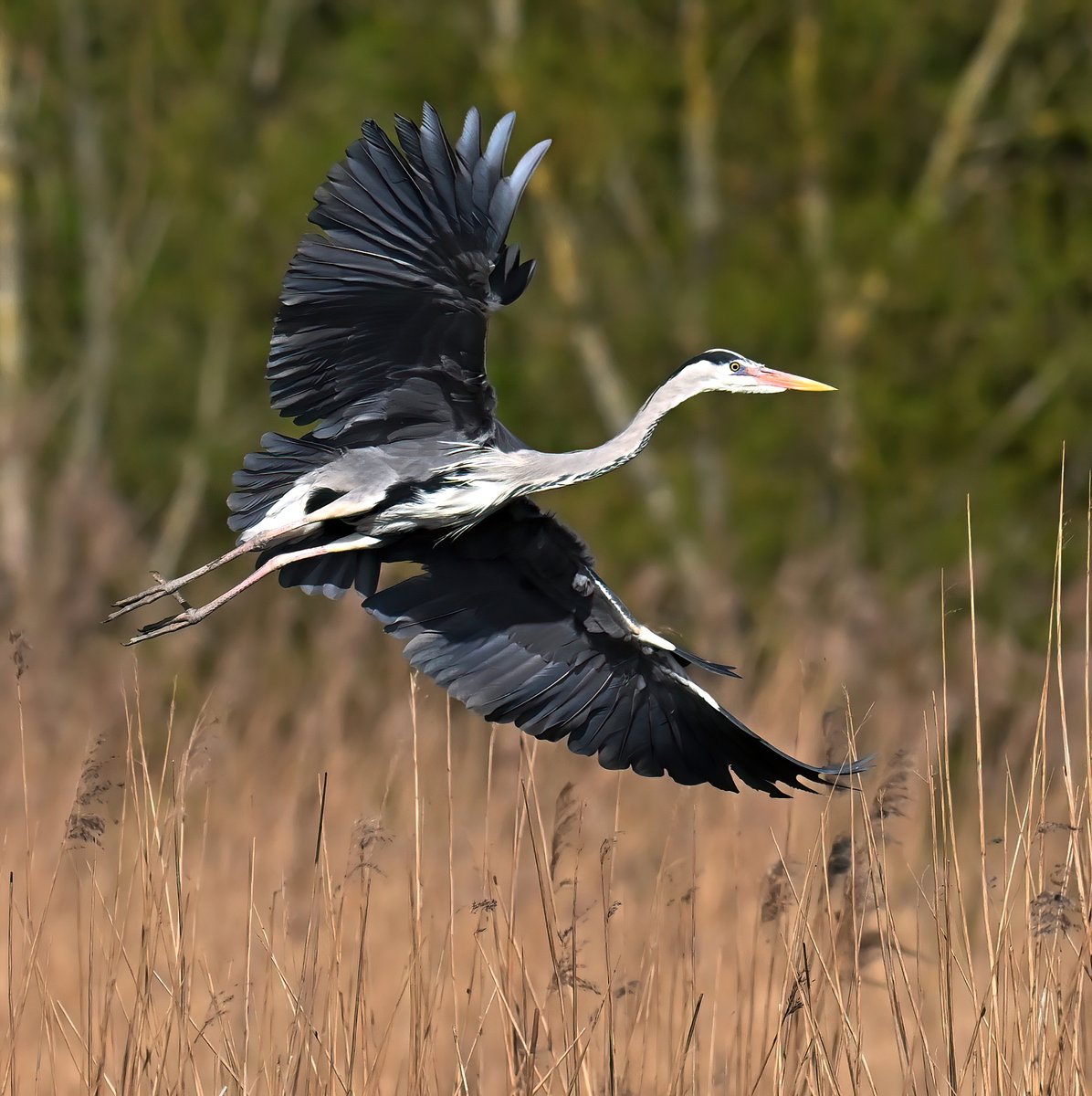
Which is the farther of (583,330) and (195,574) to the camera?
(583,330)

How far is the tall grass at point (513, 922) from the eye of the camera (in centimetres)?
285

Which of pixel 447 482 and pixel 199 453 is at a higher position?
pixel 199 453

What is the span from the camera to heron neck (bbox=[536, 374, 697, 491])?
407 centimetres

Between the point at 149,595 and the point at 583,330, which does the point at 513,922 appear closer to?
the point at 149,595

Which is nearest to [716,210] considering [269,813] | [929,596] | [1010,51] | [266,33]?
[1010,51]

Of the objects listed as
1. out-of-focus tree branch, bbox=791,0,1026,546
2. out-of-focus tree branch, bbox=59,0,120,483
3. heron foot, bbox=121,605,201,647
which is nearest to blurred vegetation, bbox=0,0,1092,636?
out-of-focus tree branch, bbox=791,0,1026,546

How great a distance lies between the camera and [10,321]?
416 inches

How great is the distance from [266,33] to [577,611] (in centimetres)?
900

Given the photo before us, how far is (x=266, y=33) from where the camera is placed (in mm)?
12148

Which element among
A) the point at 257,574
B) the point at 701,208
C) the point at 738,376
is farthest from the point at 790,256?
the point at 257,574

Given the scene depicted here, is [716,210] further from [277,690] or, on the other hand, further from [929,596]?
[277,690]

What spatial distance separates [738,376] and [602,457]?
58 centimetres

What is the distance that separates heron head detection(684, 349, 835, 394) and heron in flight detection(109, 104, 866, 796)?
11 millimetres

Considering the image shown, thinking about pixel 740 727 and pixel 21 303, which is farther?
pixel 21 303
